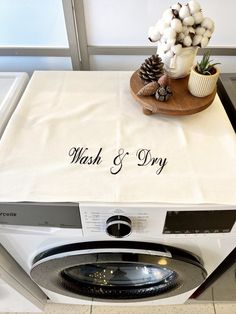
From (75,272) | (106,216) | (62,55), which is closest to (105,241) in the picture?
(106,216)

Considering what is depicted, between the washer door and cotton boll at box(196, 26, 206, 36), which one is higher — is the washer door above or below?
below

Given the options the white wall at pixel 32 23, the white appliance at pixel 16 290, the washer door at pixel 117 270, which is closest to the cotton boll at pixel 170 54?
the white wall at pixel 32 23

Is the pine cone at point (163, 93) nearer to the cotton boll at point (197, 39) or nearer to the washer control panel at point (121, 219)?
the cotton boll at point (197, 39)

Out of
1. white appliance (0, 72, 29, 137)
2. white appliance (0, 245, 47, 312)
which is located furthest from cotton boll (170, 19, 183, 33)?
white appliance (0, 245, 47, 312)

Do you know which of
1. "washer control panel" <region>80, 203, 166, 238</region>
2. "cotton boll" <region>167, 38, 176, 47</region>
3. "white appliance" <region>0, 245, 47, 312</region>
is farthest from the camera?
"white appliance" <region>0, 245, 47, 312</region>

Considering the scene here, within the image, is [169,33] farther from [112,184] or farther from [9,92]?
[9,92]

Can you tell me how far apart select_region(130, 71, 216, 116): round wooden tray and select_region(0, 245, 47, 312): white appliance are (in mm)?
585

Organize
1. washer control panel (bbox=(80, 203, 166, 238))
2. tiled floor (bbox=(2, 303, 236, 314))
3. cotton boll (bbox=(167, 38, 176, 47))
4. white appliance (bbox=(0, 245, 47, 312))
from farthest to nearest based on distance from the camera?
tiled floor (bbox=(2, 303, 236, 314))
white appliance (bbox=(0, 245, 47, 312))
cotton boll (bbox=(167, 38, 176, 47))
washer control panel (bbox=(80, 203, 166, 238))

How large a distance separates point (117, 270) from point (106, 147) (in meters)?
0.50

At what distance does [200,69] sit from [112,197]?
0.43 meters

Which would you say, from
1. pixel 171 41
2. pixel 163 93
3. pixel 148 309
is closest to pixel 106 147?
pixel 163 93

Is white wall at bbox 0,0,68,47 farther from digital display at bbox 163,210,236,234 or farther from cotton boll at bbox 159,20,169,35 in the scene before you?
digital display at bbox 163,210,236,234

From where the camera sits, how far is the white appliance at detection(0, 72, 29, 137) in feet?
2.45

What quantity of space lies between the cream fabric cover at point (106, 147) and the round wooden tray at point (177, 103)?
38 mm
